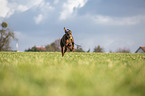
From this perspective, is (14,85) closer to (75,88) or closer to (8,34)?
(75,88)

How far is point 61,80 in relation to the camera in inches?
69.9

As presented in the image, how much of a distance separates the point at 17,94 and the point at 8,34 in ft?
192

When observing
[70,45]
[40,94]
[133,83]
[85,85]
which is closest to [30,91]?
[40,94]

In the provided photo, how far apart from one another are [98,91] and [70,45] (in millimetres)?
8605

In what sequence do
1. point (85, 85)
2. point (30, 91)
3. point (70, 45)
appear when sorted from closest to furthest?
point (30, 91) < point (85, 85) < point (70, 45)

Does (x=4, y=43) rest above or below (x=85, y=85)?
above

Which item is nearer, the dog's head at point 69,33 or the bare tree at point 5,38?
the dog's head at point 69,33

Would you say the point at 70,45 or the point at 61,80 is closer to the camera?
the point at 61,80

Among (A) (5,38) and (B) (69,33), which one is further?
(A) (5,38)

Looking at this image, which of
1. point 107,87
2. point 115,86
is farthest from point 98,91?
point 115,86

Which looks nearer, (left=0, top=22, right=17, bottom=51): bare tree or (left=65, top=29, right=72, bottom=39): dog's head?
(left=65, top=29, right=72, bottom=39): dog's head

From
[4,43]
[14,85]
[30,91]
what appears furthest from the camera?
[4,43]

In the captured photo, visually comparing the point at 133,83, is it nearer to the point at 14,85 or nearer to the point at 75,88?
the point at 75,88

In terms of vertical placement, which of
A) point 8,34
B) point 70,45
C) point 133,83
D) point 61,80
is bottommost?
point 133,83
